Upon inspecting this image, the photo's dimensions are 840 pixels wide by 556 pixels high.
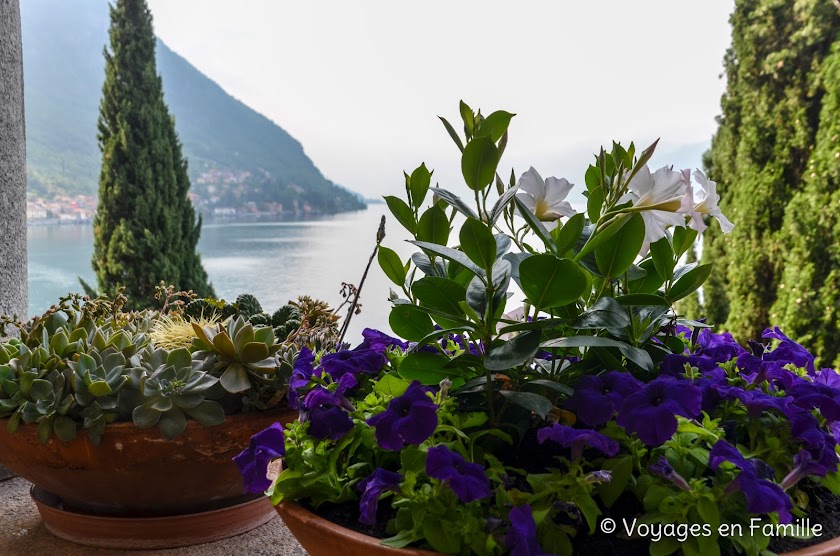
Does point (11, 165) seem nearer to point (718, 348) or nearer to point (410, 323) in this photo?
point (410, 323)

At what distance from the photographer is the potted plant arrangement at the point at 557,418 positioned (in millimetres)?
541

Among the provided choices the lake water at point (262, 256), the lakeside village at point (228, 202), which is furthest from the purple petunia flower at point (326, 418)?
the lakeside village at point (228, 202)

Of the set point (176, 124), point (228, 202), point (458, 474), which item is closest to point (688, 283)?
point (458, 474)

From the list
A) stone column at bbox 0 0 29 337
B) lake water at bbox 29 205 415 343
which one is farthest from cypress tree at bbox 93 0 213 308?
stone column at bbox 0 0 29 337

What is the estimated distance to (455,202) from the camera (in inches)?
26.8

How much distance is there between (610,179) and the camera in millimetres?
723

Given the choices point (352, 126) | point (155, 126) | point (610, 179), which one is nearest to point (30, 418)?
point (610, 179)

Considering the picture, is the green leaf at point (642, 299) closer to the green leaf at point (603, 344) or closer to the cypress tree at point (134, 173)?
the green leaf at point (603, 344)

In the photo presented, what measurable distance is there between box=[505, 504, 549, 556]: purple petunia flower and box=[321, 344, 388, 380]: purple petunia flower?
0.32 meters

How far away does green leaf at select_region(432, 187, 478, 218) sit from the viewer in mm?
675

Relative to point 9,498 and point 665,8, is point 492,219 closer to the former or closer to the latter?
point 9,498

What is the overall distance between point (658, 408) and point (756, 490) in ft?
0.31

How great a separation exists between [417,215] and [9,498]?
127 cm

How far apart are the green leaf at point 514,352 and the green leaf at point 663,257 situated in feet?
0.58
